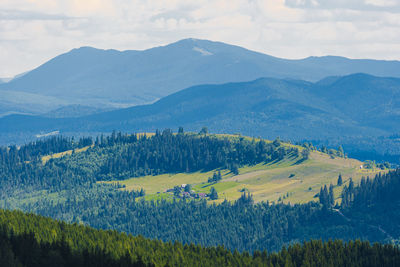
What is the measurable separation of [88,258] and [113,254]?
20.8ft

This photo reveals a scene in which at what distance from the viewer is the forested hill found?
167625mm

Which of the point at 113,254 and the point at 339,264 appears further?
the point at 339,264

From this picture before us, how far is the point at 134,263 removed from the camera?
167 m

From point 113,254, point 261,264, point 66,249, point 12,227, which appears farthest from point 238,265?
point 12,227

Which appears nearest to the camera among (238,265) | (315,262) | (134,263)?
(134,263)

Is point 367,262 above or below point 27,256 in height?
below

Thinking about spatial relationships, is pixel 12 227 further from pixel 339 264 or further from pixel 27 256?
pixel 339 264

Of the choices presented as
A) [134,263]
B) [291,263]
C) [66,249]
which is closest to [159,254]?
[134,263]

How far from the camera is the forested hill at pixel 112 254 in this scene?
167625 millimetres

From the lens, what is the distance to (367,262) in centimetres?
19775

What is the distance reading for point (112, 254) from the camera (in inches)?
6781

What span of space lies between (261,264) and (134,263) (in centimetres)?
3251

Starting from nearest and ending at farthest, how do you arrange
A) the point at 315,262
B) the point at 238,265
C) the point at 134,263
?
1. the point at 134,263
2. the point at 238,265
3. the point at 315,262

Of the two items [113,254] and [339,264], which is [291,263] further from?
[113,254]
